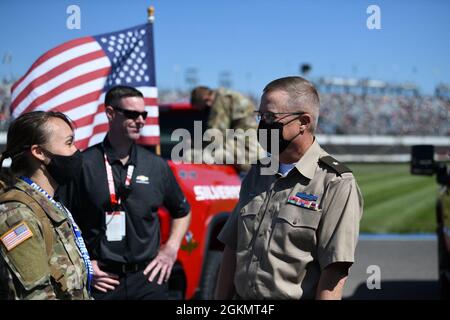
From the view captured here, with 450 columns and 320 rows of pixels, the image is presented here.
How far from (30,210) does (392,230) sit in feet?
40.0

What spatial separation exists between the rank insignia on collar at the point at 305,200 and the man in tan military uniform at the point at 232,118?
3.00 m

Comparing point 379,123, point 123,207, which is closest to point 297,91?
point 123,207

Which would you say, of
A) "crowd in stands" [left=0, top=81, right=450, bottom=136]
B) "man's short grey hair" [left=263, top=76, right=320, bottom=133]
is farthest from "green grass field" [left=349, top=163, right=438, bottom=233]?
"crowd in stands" [left=0, top=81, right=450, bottom=136]

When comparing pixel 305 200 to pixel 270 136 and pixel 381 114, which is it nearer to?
pixel 270 136

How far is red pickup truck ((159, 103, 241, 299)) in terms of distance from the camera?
522 centimetres

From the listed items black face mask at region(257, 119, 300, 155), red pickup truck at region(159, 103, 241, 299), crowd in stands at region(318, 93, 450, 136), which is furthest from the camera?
crowd in stands at region(318, 93, 450, 136)

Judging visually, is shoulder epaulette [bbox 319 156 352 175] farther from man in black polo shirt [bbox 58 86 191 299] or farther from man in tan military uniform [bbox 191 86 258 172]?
man in tan military uniform [bbox 191 86 258 172]

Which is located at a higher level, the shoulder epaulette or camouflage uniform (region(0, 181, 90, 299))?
the shoulder epaulette

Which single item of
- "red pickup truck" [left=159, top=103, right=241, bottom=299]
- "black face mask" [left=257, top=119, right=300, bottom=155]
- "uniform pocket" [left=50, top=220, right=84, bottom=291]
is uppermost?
"black face mask" [left=257, top=119, right=300, bottom=155]

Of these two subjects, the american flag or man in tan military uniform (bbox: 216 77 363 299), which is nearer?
man in tan military uniform (bbox: 216 77 363 299)

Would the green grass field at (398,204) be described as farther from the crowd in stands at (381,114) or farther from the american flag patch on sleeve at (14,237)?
the crowd in stands at (381,114)

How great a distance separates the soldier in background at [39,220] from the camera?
2492mm
